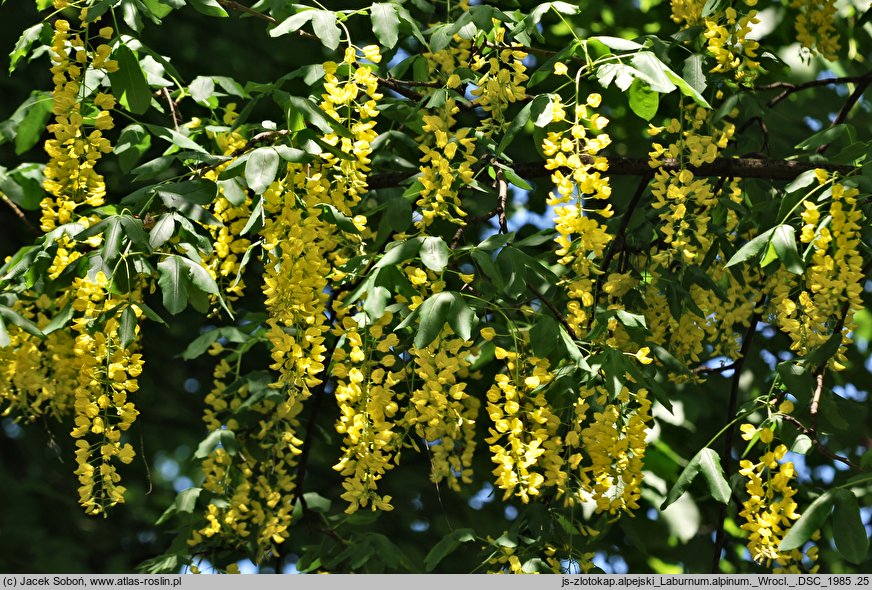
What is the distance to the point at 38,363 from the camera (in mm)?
2488

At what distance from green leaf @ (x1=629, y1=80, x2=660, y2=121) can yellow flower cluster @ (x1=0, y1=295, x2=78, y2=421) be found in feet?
4.48

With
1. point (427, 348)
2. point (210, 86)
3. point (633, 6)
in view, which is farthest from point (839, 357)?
point (633, 6)

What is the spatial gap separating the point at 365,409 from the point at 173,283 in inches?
16.5

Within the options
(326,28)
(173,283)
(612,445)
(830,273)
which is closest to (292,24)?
(326,28)

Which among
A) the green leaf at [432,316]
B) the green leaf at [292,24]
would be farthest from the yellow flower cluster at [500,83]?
the green leaf at [432,316]

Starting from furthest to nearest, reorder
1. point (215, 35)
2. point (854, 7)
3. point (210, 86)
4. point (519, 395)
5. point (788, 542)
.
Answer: point (215, 35)
point (854, 7)
point (210, 86)
point (519, 395)
point (788, 542)

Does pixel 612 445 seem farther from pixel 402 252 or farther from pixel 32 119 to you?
pixel 32 119

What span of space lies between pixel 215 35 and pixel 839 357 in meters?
2.50

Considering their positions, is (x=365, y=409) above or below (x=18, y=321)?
above

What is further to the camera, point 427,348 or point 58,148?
point 58,148

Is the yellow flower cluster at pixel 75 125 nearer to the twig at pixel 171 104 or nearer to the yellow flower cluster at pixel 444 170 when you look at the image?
the twig at pixel 171 104

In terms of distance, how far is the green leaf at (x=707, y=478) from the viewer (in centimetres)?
190

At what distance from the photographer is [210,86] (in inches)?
→ 97.0

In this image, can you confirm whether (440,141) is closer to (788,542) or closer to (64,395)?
(788,542)
